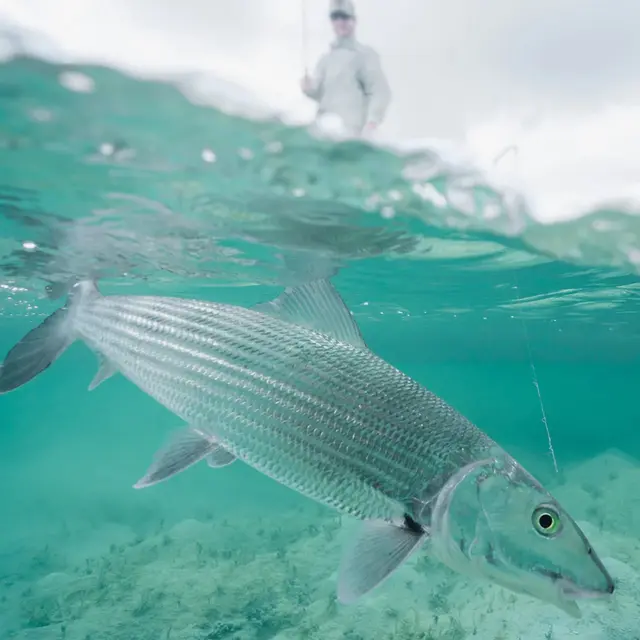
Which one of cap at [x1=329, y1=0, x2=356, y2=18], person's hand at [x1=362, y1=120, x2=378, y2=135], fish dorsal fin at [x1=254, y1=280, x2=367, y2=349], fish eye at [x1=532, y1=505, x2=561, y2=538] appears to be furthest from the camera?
person's hand at [x1=362, y1=120, x2=378, y2=135]

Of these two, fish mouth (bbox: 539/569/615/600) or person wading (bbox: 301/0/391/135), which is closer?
fish mouth (bbox: 539/569/615/600)

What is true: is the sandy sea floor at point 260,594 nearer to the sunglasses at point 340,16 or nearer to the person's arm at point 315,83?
the person's arm at point 315,83

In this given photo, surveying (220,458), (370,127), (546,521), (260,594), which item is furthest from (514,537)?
(260,594)

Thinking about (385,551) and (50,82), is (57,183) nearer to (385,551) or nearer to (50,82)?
(50,82)

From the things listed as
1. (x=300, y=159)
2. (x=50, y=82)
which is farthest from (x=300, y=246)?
(x=50, y=82)

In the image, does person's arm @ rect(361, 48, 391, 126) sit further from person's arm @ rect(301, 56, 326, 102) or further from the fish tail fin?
the fish tail fin

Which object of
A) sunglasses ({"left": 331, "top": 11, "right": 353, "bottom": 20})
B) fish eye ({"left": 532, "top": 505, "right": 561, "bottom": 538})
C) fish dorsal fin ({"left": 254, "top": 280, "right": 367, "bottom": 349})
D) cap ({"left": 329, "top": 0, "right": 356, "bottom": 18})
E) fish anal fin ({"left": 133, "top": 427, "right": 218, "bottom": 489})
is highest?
cap ({"left": 329, "top": 0, "right": 356, "bottom": 18})

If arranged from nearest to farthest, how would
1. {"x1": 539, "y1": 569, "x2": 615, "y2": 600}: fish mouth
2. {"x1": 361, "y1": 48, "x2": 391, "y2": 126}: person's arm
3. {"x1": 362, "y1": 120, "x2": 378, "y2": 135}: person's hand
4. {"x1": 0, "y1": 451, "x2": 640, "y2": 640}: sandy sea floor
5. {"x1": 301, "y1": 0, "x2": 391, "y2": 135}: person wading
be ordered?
{"x1": 539, "y1": 569, "x2": 615, "y2": 600}: fish mouth → {"x1": 301, "y1": 0, "x2": 391, "y2": 135}: person wading → {"x1": 361, "y1": 48, "x2": 391, "y2": 126}: person's arm → {"x1": 362, "y1": 120, "x2": 378, "y2": 135}: person's hand → {"x1": 0, "y1": 451, "x2": 640, "y2": 640}: sandy sea floor

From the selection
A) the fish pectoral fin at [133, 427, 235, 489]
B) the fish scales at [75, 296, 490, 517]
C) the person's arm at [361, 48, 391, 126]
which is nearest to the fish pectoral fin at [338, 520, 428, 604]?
the fish scales at [75, 296, 490, 517]

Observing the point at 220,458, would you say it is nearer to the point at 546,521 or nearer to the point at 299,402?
the point at 299,402
